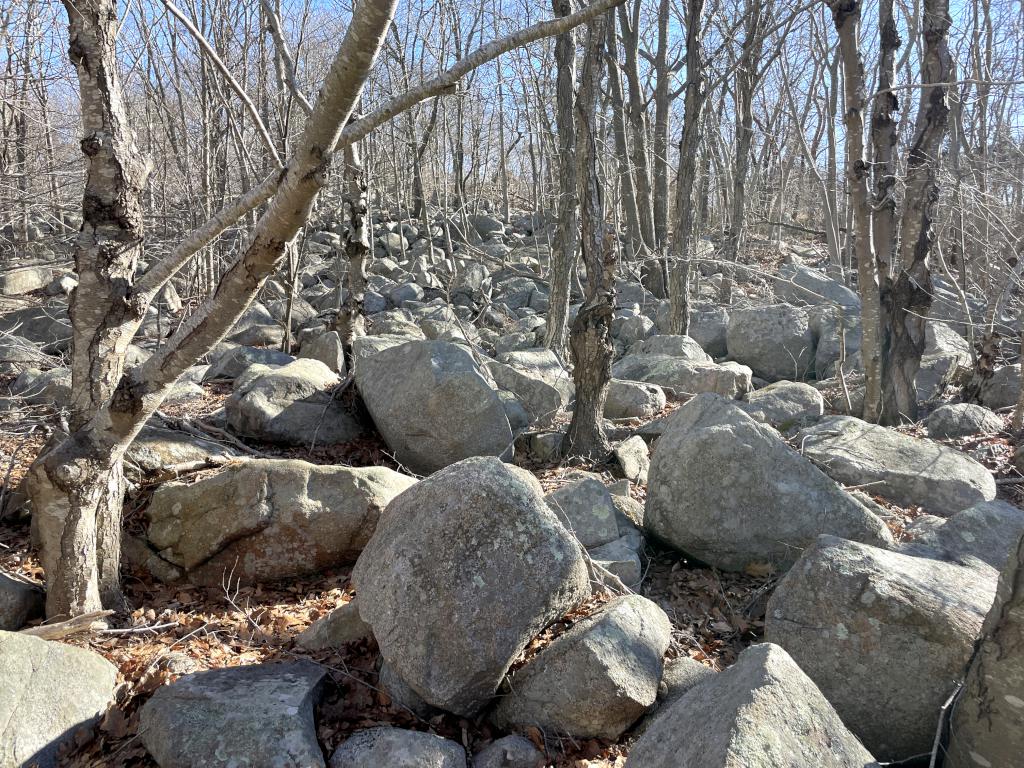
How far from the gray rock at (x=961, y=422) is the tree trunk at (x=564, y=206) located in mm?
4416

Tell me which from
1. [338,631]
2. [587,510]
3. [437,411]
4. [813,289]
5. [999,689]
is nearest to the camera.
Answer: [999,689]

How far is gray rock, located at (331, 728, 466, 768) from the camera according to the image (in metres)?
2.80

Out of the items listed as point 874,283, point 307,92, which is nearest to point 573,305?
point 307,92

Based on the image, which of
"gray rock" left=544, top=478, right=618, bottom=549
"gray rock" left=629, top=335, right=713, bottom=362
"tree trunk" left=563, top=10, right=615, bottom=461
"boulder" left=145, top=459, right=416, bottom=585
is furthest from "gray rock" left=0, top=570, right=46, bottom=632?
"gray rock" left=629, top=335, right=713, bottom=362

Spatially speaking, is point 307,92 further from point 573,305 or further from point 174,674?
point 174,674

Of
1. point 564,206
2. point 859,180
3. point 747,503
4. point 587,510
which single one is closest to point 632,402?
point 564,206

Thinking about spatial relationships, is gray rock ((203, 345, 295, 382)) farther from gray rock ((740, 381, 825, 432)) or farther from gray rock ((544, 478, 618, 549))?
gray rock ((740, 381, 825, 432))

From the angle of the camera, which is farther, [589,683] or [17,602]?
[17,602]

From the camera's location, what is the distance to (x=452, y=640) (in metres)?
3.03

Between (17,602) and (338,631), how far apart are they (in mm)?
1759

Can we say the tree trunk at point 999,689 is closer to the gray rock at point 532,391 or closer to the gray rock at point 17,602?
the gray rock at point 17,602

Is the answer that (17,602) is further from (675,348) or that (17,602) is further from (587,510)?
(675,348)

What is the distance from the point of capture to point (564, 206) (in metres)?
8.52

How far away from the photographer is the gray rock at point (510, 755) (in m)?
2.91
